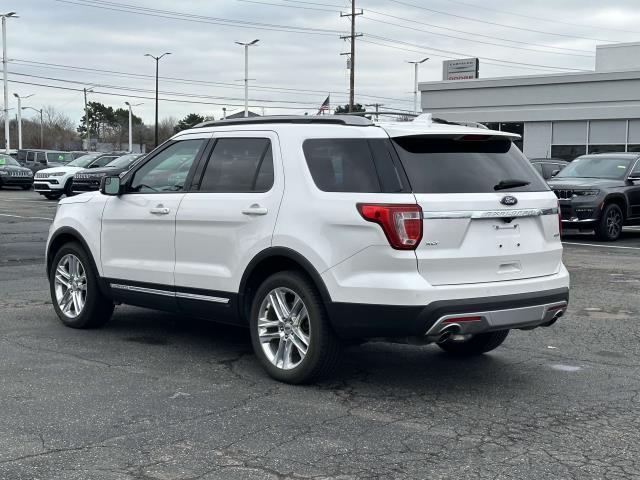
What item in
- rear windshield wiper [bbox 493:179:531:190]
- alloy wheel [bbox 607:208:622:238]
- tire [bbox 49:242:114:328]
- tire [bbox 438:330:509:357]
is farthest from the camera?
alloy wheel [bbox 607:208:622:238]

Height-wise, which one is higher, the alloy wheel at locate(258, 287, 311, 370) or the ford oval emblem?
the ford oval emblem

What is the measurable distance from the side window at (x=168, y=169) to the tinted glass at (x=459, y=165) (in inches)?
75.9

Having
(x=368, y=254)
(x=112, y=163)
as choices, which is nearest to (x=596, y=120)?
(x=112, y=163)

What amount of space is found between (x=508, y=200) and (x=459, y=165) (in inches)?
15.6

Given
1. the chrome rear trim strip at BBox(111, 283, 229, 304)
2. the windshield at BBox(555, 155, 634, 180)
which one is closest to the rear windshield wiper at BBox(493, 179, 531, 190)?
the chrome rear trim strip at BBox(111, 283, 229, 304)

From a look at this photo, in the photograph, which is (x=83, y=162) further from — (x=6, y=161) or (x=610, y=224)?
(x=610, y=224)

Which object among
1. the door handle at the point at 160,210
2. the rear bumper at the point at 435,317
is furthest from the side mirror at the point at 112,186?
the rear bumper at the point at 435,317

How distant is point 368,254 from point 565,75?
35.0m

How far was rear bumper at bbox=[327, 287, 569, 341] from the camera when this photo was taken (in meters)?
5.51

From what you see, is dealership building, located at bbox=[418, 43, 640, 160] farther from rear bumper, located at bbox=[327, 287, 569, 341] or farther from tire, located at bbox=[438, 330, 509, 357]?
rear bumper, located at bbox=[327, 287, 569, 341]

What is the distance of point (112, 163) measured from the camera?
101 feet

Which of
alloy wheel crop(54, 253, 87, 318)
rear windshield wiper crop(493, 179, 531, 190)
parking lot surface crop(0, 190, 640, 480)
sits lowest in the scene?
parking lot surface crop(0, 190, 640, 480)

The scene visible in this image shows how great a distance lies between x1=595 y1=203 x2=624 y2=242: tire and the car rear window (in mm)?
12457

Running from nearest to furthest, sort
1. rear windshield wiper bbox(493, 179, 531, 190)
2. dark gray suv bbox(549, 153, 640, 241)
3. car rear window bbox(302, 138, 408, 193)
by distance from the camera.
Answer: car rear window bbox(302, 138, 408, 193), rear windshield wiper bbox(493, 179, 531, 190), dark gray suv bbox(549, 153, 640, 241)
